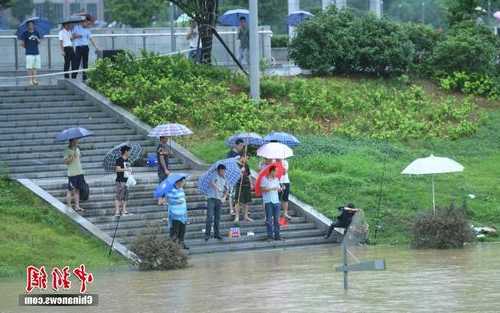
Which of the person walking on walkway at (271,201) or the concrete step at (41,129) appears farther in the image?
the concrete step at (41,129)

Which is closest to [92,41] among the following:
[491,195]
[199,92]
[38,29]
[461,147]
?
[38,29]

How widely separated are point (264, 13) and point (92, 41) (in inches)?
1461

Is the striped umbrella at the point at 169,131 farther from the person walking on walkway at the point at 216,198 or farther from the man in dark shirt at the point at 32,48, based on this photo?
the man in dark shirt at the point at 32,48

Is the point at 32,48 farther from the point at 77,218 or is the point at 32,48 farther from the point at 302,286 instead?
the point at 302,286

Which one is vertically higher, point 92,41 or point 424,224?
point 92,41

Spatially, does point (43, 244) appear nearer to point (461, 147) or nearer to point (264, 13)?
point (461, 147)

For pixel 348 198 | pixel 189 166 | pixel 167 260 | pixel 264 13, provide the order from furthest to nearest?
pixel 264 13 < pixel 189 166 < pixel 348 198 < pixel 167 260

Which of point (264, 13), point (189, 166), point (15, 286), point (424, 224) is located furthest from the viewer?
point (264, 13)

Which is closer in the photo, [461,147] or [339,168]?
[339,168]

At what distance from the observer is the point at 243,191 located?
25.1 meters

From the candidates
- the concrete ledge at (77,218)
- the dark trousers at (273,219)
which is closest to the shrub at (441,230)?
the dark trousers at (273,219)

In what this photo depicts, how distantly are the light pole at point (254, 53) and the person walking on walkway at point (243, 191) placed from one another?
A: 618 cm

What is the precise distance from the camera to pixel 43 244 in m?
21.7

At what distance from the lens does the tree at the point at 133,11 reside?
64.6 metres
